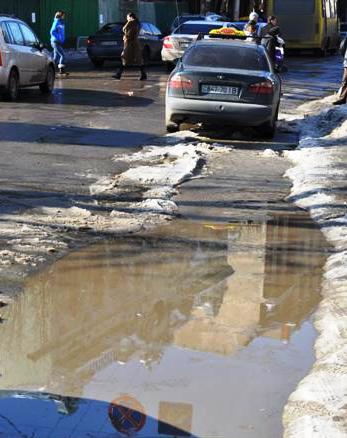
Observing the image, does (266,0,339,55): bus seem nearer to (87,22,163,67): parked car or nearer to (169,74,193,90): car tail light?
(87,22,163,67): parked car

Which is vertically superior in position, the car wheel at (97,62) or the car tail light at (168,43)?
the car tail light at (168,43)

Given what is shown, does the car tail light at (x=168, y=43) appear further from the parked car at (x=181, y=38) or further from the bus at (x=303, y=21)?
the bus at (x=303, y=21)

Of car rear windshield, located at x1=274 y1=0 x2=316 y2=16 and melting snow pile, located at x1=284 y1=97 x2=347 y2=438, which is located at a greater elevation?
car rear windshield, located at x1=274 y1=0 x2=316 y2=16

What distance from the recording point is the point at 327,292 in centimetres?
615

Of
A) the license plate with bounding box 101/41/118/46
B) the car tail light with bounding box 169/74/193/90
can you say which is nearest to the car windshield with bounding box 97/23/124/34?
the license plate with bounding box 101/41/118/46

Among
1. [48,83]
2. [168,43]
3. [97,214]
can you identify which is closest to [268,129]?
[97,214]

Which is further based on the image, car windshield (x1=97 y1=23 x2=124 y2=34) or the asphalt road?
car windshield (x1=97 y1=23 x2=124 y2=34)

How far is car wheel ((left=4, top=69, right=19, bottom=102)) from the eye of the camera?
16953 millimetres

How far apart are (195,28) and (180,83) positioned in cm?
1399

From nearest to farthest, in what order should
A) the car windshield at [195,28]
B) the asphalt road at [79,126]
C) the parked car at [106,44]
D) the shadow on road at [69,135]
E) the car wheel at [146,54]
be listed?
1. the asphalt road at [79,126]
2. the shadow on road at [69,135]
3. the car windshield at [195,28]
4. the parked car at [106,44]
5. the car wheel at [146,54]

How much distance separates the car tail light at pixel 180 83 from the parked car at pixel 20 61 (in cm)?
529

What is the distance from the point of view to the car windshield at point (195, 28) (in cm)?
2583

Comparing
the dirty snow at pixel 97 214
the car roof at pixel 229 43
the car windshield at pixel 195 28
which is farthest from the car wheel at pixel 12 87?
the car windshield at pixel 195 28

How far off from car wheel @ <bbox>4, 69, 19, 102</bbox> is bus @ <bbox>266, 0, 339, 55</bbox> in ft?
65.1
